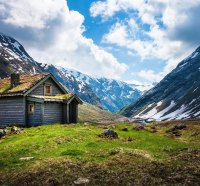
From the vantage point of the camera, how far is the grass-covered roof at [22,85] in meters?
58.5

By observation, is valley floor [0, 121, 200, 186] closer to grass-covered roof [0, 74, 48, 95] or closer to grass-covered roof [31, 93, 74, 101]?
grass-covered roof [0, 74, 48, 95]

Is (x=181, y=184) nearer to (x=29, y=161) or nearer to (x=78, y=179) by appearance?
(x=78, y=179)

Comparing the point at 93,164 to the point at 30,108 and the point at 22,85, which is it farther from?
the point at 22,85

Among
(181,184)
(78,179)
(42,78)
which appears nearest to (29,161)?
(78,179)

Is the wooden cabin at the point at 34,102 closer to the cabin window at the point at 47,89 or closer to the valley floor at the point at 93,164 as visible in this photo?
the cabin window at the point at 47,89

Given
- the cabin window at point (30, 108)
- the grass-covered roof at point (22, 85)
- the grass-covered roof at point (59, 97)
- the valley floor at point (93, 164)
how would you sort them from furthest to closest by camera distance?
the grass-covered roof at point (59, 97), the grass-covered roof at point (22, 85), the cabin window at point (30, 108), the valley floor at point (93, 164)

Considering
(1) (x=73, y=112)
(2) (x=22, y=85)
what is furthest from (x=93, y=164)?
(1) (x=73, y=112)

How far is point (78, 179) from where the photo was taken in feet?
67.7

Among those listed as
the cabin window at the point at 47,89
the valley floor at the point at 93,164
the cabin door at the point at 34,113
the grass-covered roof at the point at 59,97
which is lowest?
the valley floor at the point at 93,164

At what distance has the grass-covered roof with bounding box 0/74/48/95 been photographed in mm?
58531

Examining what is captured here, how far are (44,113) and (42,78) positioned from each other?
261 inches

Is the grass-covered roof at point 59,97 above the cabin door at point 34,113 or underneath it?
above

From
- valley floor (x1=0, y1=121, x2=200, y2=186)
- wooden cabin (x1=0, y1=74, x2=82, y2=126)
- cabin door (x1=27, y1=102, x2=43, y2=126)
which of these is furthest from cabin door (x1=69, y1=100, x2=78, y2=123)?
valley floor (x1=0, y1=121, x2=200, y2=186)

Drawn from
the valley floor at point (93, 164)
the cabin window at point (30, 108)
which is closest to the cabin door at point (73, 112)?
the cabin window at point (30, 108)
